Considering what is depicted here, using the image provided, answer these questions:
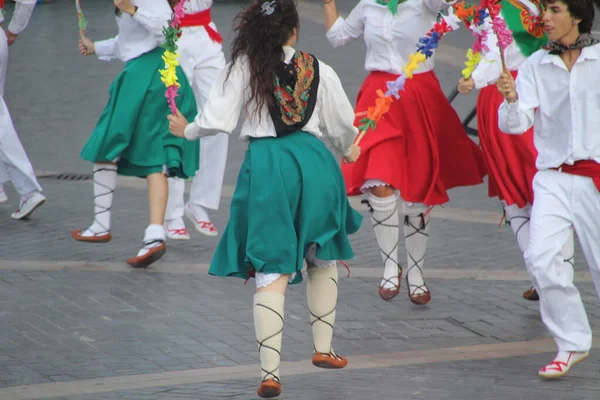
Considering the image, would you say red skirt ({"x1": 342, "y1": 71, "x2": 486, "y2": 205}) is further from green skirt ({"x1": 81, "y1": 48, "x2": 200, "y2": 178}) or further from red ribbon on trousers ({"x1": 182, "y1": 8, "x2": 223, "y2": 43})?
red ribbon on trousers ({"x1": 182, "y1": 8, "x2": 223, "y2": 43})

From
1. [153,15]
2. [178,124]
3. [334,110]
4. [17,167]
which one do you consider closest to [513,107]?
[334,110]

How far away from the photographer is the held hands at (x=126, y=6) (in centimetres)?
763

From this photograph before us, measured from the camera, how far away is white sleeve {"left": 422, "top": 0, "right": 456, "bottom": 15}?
705cm

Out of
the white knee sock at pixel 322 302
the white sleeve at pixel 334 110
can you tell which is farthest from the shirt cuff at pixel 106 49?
the white knee sock at pixel 322 302

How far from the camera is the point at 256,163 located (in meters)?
5.43

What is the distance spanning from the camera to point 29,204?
9203mm

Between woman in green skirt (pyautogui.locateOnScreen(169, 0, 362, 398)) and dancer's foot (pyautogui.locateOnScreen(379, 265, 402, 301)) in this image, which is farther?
dancer's foot (pyautogui.locateOnScreen(379, 265, 402, 301))

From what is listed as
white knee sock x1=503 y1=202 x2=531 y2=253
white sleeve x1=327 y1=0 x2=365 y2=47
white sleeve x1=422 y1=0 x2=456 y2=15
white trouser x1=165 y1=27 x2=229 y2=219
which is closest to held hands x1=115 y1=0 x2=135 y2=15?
white trouser x1=165 y1=27 x2=229 y2=219

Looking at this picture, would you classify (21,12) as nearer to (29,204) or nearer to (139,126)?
(29,204)

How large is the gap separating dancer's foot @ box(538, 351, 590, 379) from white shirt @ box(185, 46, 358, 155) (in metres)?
1.43

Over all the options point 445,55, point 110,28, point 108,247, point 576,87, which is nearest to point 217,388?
point 576,87

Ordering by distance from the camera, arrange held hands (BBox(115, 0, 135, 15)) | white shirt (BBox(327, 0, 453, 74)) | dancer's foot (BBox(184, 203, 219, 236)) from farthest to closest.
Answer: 1. dancer's foot (BBox(184, 203, 219, 236))
2. held hands (BBox(115, 0, 135, 15))
3. white shirt (BBox(327, 0, 453, 74))

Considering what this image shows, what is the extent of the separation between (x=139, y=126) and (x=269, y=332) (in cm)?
287

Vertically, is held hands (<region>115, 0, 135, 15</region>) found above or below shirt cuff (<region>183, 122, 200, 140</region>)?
below
